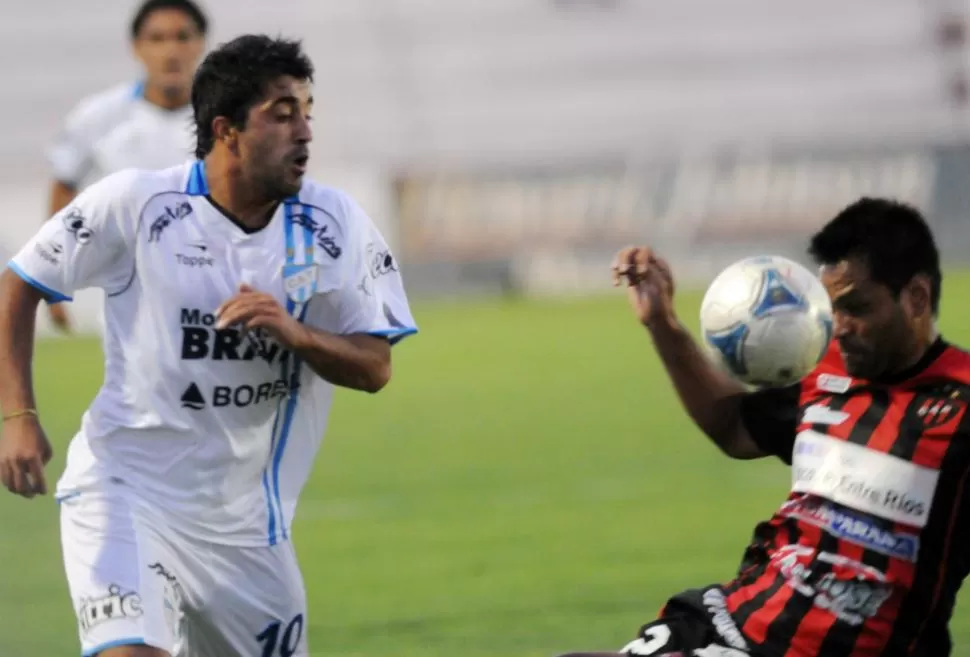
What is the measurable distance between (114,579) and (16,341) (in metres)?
0.68

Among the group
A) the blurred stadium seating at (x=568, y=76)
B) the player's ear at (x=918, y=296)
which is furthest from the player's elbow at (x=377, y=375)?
the blurred stadium seating at (x=568, y=76)

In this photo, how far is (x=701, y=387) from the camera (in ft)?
16.3

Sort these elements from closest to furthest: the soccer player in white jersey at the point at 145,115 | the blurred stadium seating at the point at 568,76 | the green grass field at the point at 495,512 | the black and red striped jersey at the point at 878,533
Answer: the black and red striped jersey at the point at 878,533 → the green grass field at the point at 495,512 → the soccer player in white jersey at the point at 145,115 → the blurred stadium seating at the point at 568,76

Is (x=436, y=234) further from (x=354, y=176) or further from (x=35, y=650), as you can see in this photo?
(x=35, y=650)

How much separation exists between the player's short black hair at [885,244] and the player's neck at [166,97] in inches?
212

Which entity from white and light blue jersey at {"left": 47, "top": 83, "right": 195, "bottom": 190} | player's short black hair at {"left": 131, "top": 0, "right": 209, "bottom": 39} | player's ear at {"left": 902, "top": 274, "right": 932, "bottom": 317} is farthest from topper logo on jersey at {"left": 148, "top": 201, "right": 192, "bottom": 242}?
white and light blue jersey at {"left": 47, "top": 83, "right": 195, "bottom": 190}

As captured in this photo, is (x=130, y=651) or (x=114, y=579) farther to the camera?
(x=114, y=579)

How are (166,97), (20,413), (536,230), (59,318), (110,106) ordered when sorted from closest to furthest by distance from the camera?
(20,413), (59,318), (166,97), (110,106), (536,230)

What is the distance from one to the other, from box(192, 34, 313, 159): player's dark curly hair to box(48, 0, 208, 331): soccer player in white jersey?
3686mm

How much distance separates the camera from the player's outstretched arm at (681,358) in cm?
493

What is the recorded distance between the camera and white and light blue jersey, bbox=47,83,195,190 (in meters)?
9.55

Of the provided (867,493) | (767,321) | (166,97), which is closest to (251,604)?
(767,321)

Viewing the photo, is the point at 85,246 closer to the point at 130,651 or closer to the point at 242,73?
the point at 242,73

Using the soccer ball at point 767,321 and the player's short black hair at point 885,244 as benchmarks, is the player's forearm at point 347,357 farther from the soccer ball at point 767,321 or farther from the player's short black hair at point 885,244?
the player's short black hair at point 885,244
